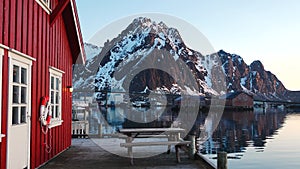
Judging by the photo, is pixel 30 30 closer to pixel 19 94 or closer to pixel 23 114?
pixel 19 94

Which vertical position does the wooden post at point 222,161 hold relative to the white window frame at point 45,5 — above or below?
below

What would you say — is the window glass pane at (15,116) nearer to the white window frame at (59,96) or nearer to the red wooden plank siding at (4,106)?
the red wooden plank siding at (4,106)

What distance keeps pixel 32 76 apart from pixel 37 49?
0.76m

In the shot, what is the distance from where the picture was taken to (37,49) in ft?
28.4

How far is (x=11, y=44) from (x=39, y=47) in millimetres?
1967

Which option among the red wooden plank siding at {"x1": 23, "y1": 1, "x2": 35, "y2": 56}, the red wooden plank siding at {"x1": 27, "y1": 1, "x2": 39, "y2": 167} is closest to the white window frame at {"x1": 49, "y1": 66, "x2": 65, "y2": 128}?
the red wooden plank siding at {"x1": 27, "y1": 1, "x2": 39, "y2": 167}

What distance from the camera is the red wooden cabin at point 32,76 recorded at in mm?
6691

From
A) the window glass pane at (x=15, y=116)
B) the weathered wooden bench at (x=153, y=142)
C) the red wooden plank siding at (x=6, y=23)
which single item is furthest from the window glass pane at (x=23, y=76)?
the weathered wooden bench at (x=153, y=142)

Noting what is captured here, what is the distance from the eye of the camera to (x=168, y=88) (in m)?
183

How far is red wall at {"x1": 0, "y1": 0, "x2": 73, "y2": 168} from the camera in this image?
6.63 m

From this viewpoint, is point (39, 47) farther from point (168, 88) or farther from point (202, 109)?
point (168, 88)

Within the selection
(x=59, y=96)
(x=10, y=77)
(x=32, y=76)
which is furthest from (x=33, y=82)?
(x=59, y=96)

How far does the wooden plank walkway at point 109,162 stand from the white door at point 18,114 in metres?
1.30

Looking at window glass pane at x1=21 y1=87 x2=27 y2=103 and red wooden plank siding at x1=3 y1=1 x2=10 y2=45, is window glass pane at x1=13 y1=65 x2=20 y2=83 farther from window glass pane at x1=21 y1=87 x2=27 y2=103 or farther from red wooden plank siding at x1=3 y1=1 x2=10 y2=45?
red wooden plank siding at x1=3 y1=1 x2=10 y2=45
